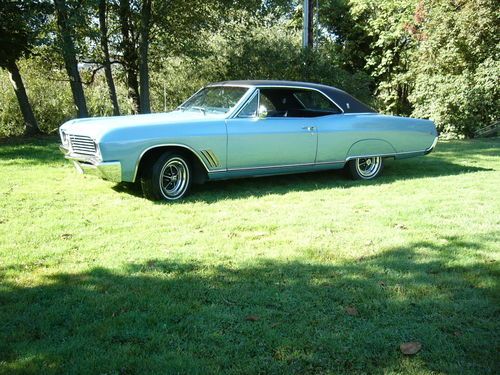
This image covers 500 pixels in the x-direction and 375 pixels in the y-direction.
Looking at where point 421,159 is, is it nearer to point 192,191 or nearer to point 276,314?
point 192,191

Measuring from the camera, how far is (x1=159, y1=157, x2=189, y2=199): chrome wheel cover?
6.30 meters

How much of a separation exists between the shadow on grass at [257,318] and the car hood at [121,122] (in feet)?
7.78

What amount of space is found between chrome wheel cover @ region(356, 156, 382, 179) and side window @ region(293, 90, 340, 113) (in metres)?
0.94

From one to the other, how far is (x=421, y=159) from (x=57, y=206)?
709 cm

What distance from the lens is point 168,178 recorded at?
20.9ft

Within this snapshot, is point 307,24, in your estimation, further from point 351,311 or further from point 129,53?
point 351,311

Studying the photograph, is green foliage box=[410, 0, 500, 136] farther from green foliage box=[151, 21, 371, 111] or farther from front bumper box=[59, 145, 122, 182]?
front bumper box=[59, 145, 122, 182]

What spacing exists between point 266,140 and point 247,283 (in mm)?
3346

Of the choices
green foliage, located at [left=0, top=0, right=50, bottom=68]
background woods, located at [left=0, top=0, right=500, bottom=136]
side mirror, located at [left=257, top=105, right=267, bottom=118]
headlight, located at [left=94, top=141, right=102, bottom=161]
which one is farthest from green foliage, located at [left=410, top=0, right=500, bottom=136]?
headlight, located at [left=94, top=141, right=102, bottom=161]

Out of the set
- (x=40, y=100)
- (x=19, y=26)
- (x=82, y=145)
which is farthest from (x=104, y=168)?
(x=40, y=100)

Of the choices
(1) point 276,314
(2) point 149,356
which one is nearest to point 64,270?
(2) point 149,356

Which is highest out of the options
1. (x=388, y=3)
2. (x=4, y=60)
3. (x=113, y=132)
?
(x=388, y=3)

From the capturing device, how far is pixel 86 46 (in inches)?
527

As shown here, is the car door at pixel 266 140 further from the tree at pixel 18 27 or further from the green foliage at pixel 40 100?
the green foliage at pixel 40 100
